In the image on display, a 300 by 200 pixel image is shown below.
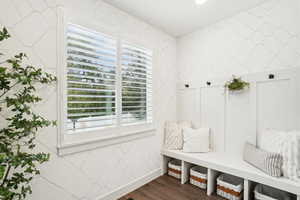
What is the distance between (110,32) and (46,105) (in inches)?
43.6

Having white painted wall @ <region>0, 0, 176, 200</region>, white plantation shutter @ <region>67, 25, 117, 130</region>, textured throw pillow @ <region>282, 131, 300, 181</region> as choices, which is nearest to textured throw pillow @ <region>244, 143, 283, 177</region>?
textured throw pillow @ <region>282, 131, 300, 181</region>

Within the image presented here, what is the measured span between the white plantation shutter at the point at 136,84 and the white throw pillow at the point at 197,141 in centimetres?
66

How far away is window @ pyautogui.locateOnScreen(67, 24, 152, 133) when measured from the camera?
161 centimetres

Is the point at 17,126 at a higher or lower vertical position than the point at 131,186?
higher

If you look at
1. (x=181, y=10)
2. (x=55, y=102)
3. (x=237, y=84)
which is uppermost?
(x=181, y=10)

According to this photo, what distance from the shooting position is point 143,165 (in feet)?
7.66

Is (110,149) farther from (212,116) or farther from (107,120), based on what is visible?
(212,116)

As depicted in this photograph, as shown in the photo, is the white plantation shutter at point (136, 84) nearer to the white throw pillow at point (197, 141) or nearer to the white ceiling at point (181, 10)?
the white ceiling at point (181, 10)

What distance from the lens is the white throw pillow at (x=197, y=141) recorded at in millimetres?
2379

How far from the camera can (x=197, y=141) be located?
94.1 inches

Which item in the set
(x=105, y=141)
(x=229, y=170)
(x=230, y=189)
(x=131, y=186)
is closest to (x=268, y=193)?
(x=230, y=189)

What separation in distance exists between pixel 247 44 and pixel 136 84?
5.37 ft

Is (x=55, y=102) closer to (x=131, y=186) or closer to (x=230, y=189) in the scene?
(x=131, y=186)

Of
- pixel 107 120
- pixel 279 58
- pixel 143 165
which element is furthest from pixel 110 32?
pixel 279 58
